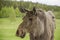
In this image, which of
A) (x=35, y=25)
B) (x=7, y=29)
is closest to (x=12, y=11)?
(x=7, y=29)

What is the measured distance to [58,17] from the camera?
1.41 m

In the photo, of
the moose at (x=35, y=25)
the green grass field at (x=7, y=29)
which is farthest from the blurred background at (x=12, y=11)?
the moose at (x=35, y=25)

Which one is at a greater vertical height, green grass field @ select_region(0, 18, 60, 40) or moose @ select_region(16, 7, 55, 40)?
moose @ select_region(16, 7, 55, 40)

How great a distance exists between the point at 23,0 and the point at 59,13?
32 centimetres

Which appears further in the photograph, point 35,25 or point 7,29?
point 7,29

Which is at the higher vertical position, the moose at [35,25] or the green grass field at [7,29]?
the moose at [35,25]

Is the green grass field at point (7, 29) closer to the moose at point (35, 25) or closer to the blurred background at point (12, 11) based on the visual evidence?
the blurred background at point (12, 11)

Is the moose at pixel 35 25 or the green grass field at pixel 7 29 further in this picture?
the green grass field at pixel 7 29

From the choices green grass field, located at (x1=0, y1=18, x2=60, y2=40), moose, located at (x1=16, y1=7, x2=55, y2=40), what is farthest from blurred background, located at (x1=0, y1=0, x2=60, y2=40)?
moose, located at (x1=16, y1=7, x2=55, y2=40)

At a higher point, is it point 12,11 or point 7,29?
point 12,11

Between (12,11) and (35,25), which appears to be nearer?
(35,25)

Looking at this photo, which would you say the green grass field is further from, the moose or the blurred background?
the moose

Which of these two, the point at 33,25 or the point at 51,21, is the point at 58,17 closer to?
the point at 51,21

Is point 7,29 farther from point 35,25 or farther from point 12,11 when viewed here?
point 35,25
